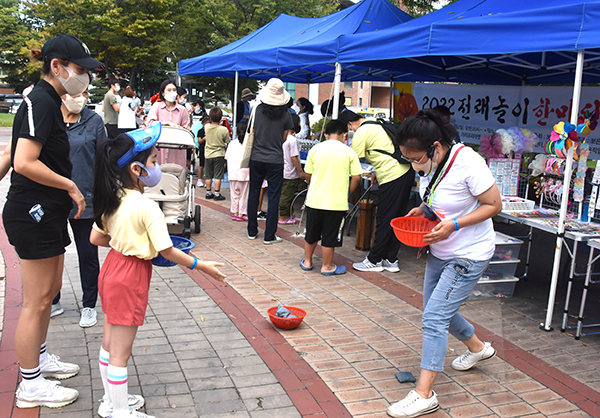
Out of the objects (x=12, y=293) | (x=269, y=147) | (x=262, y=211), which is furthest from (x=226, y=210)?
(x=12, y=293)

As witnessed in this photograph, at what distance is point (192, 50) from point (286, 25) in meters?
17.1

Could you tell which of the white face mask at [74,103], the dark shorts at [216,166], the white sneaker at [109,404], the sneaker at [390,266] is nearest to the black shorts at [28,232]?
the white sneaker at [109,404]

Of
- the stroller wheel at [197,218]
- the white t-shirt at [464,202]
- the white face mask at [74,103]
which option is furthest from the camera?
the stroller wheel at [197,218]

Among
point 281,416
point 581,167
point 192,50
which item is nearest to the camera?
point 281,416

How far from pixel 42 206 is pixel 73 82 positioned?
771 mm

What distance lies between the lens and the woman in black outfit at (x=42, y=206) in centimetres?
298

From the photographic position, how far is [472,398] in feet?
11.6

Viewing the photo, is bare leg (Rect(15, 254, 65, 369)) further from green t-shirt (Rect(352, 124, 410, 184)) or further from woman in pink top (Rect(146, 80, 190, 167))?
woman in pink top (Rect(146, 80, 190, 167))

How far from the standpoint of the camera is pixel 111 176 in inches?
108

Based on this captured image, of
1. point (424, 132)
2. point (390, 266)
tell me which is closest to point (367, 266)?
point (390, 266)

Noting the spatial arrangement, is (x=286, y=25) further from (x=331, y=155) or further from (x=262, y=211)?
(x=331, y=155)

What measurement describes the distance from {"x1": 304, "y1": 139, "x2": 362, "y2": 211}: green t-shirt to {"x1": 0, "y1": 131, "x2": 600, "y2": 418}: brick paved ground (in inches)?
35.0

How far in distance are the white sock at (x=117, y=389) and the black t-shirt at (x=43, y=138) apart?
1079 millimetres

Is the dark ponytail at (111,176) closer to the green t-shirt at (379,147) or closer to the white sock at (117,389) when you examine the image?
the white sock at (117,389)
